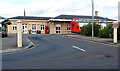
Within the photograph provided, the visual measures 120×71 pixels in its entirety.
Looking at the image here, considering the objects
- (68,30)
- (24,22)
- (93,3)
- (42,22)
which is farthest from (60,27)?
(93,3)

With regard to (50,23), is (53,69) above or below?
below

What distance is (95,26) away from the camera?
103 ft

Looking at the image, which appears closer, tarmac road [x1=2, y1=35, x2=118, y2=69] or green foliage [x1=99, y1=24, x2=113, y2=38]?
tarmac road [x1=2, y1=35, x2=118, y2=69]

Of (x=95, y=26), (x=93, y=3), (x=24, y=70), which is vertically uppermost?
(x=93, y=3)

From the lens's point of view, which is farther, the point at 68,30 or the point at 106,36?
the point at 68,30

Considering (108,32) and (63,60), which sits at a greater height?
(108,32)

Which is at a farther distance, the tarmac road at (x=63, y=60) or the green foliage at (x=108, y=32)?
the green foliage at (x=108, y=32)

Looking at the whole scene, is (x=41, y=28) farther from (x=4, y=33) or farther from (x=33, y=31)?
(x=4, y=33)

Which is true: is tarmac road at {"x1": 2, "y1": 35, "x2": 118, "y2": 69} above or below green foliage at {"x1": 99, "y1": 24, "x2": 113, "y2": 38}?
below

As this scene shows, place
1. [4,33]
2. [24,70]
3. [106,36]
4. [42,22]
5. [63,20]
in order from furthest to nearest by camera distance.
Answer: [42,22]
[63,20]
[4,33]
[106,36]
[24,70]

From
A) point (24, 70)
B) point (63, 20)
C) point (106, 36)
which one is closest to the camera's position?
point (24, 70)

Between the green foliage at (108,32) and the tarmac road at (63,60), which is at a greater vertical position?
the green foliage at (108,32)

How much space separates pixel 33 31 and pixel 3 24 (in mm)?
20134

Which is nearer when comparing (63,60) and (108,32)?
(63,60)
